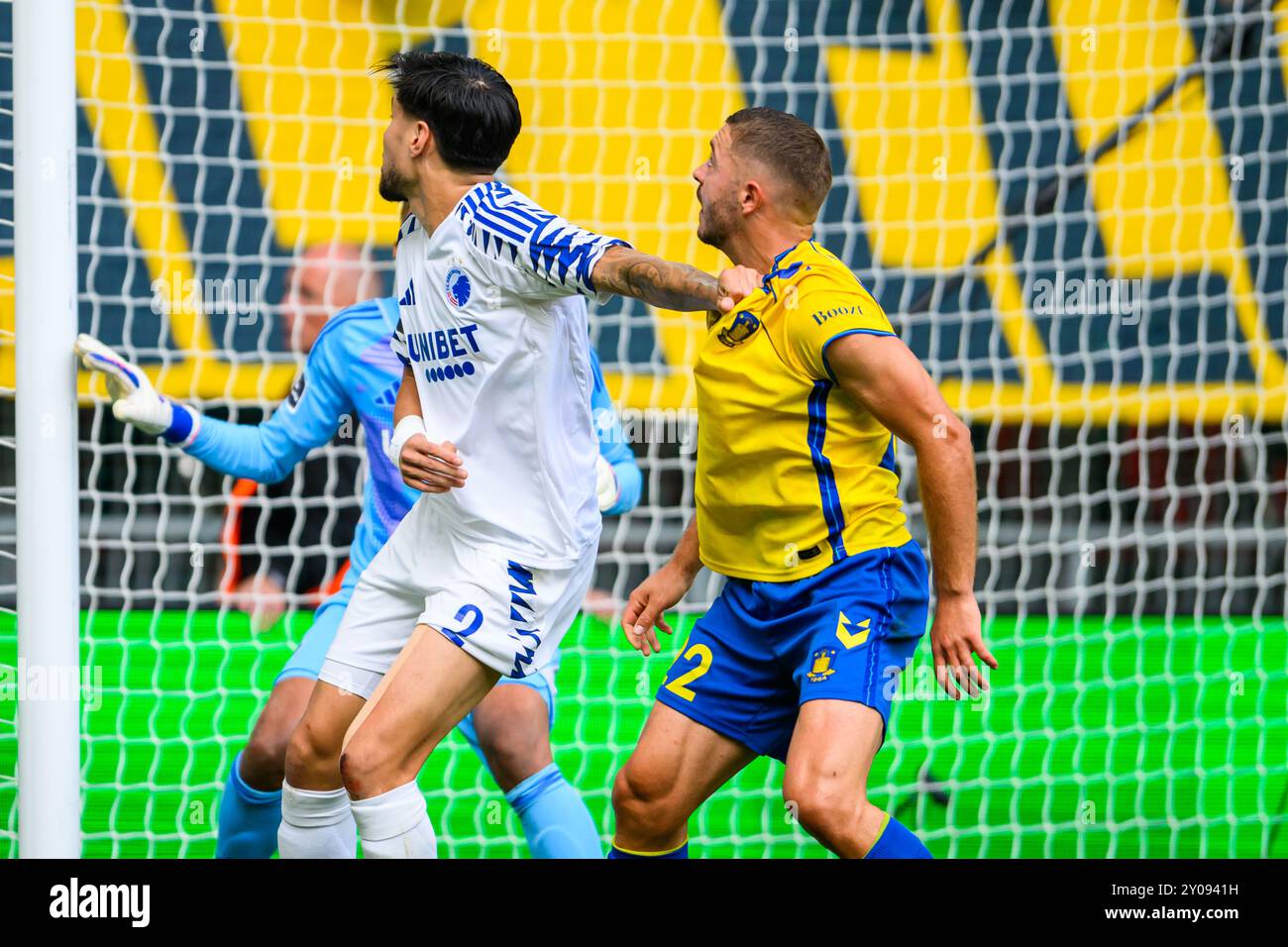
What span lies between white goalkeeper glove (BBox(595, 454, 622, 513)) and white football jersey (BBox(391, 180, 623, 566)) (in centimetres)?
39

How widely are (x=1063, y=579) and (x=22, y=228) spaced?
5261 millimetres

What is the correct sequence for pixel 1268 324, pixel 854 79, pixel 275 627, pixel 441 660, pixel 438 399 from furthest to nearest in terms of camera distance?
pixel 1268 324 → pixel 854 79 → pixel 275 627 → pixel 438 399 → pixel 441 660

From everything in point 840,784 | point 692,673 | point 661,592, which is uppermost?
point 661,592

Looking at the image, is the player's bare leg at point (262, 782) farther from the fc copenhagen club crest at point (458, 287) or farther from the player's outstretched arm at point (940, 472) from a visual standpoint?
the player's outstretched arm at point (940, 472)

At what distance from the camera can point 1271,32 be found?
18.1ft

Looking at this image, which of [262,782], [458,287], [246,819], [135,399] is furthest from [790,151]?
[246,819]

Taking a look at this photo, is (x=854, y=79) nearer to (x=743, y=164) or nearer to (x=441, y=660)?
(x=743, y=164)

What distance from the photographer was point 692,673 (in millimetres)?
2873

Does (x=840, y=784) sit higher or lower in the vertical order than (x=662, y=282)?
lower

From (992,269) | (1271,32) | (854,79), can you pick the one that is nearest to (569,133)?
(854,79)

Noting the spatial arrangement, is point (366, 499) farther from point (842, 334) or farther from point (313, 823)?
point (842, 334)

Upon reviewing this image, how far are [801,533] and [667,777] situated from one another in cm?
55

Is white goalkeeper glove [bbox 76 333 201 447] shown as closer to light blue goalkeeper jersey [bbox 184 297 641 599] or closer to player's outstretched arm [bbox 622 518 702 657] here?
light blue goalkeeper jersey [bbox 184 297 641 599]

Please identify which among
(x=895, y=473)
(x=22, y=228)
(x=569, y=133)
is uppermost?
(x=569, y=133)
